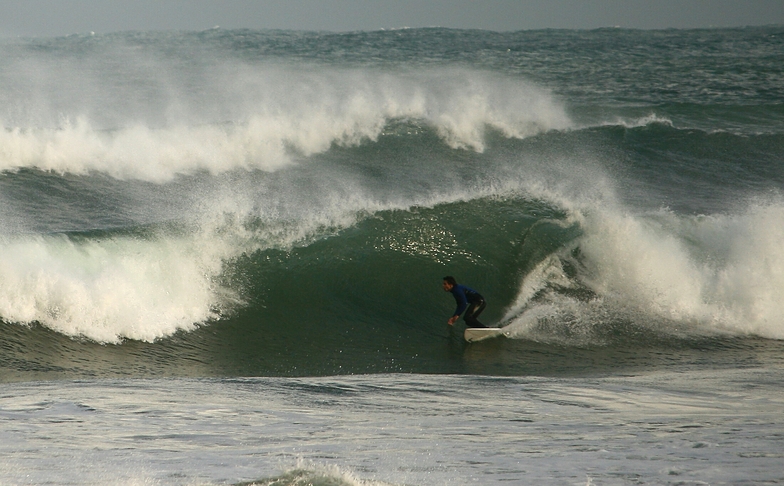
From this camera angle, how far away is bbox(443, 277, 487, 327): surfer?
30.8ft

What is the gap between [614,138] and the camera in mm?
19500

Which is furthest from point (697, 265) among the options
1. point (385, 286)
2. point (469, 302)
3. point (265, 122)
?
point (265, 122)

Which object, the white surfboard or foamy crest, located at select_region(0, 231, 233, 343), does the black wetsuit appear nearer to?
the white surfboard

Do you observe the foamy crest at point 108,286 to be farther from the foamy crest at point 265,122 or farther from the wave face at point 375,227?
the foamy crest at point 265,122

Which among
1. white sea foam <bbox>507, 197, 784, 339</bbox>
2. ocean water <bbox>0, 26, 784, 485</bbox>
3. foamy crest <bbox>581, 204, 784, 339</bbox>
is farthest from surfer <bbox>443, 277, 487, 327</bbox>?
foamy crest <bbox>581, 204, 784, 339</bbox>

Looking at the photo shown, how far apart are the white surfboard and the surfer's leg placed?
0.08 metres

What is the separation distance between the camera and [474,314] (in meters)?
9.55

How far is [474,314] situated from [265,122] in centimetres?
932

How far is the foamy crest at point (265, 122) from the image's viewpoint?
50.0 feet

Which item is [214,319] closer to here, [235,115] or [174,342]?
[174,342]

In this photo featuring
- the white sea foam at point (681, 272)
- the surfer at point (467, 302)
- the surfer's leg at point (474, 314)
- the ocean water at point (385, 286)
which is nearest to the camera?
the ocean water at point (385, 286)

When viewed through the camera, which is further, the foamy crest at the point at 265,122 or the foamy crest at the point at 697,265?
A: the foamy crest at the point at 265,122

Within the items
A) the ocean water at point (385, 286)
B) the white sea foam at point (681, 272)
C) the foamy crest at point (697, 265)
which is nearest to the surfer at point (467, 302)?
the ocean water at point (385, 286)

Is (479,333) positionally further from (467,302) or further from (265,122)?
(265,122)
